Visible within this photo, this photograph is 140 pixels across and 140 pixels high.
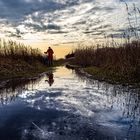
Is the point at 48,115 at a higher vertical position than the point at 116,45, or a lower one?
lower

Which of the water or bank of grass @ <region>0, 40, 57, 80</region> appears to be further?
bank of grass @ <region>0, 40, 57, 80</region>

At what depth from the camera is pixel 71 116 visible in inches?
324

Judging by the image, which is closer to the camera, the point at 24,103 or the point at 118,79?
the point at 24,103

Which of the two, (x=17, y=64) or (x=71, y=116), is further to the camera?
(x=17, y=64)

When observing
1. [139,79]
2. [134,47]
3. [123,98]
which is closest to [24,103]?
[123,98]

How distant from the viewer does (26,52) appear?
34844 millimetres

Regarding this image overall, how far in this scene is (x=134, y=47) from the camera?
16312mm

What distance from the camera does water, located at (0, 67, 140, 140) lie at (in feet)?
21.6

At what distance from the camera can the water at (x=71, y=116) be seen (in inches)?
259

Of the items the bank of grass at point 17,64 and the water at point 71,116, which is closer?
the water at point 71,116

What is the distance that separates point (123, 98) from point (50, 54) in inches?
1049

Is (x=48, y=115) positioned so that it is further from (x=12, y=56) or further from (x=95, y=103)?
(x=12, y=56)

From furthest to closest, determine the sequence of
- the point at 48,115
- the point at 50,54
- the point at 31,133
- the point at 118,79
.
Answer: the point at 50,54
the point at 118,79
the point at 48,115
the point at 31,133

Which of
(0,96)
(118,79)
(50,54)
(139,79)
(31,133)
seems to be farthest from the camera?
(50,54)
